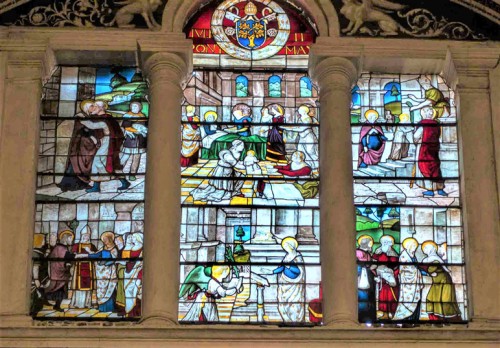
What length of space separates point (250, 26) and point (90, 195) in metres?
2.59

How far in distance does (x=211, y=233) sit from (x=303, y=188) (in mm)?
1066

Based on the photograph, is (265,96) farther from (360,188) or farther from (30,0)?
(30,0)

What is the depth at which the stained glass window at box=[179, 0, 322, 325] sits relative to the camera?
60.0 feet

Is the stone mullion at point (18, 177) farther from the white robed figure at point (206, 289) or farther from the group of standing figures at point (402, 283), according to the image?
the group of standing figures at point (402, 283)

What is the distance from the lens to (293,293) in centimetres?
1831

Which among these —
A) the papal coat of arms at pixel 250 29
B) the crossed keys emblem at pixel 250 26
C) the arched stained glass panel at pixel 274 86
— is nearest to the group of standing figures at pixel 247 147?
the arched stained glass panel at pixel 274 86

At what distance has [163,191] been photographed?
1825 cm

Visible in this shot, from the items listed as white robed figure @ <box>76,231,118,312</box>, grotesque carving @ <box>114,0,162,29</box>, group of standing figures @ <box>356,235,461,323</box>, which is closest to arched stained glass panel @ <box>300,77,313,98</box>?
grotesque carving @ <box>114,0,162,29</box>

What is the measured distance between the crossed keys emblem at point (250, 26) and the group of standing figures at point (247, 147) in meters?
0.78

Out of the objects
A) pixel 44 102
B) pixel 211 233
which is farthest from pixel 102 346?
pixel 44 102

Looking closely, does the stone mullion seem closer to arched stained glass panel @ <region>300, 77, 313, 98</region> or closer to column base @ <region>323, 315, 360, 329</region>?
arched stained glass panel @ <region>300, 77, 313, 98</region>

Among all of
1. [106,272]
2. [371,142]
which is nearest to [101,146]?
[106,272]

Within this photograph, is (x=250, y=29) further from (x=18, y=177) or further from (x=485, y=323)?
(x=485, y=323)

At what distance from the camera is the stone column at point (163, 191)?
1778cm
